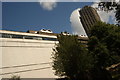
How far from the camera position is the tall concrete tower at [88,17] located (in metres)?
126

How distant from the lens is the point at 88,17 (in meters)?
129

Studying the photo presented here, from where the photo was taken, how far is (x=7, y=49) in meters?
38.6

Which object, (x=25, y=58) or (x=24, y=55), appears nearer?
(x=24, y=55)

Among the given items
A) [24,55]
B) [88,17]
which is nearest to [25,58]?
[24,55]

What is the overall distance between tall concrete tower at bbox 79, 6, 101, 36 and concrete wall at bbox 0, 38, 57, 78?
267 ft

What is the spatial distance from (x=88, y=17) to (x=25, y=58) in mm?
93529

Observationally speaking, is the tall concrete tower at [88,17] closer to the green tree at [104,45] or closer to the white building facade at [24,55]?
the white building facade at [24,55]

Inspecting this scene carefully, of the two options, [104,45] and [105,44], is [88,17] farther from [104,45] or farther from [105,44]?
[104,45]

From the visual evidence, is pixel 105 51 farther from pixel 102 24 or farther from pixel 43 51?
pixel 43 51

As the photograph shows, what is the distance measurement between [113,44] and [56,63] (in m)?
10.5

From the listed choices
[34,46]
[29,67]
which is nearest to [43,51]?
[34,46]

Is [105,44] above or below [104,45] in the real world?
above

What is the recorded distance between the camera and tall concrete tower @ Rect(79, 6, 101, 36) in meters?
126

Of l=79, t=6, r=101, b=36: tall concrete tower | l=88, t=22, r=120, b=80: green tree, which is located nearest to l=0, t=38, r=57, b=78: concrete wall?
l=88, t=22, r=120, b=80: green tree
